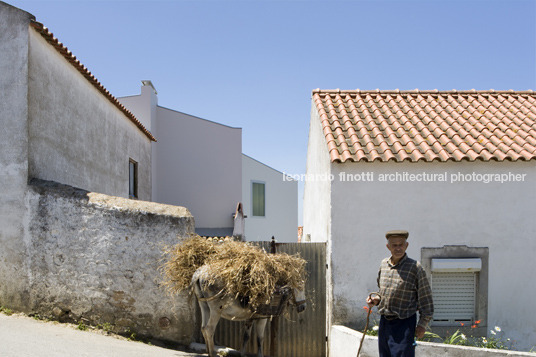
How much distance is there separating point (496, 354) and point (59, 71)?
877 cm

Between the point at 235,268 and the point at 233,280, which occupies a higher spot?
the point at 235,268

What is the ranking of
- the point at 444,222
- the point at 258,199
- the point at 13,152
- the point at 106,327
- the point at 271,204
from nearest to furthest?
the point at 106,327, the point at 13,152, the point at 444,222, the point at 258,199, the point at 271,204

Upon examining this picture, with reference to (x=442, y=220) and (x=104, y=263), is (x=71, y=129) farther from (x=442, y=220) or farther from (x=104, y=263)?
(x=442, y=220)

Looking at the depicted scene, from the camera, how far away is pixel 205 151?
1775 centimetres

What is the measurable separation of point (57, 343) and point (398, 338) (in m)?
4.42

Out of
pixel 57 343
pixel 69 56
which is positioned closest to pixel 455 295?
pixel 57 343

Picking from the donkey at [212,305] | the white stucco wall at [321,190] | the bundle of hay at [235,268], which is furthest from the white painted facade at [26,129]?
the white stucco wall at [321,190]

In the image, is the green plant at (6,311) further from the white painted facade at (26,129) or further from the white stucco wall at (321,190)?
the white stucco wall at (321,190)

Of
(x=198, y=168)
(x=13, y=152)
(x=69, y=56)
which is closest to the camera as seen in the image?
(x=13, y=152)

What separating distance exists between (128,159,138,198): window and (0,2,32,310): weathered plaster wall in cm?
654

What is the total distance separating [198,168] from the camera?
57.8 ft

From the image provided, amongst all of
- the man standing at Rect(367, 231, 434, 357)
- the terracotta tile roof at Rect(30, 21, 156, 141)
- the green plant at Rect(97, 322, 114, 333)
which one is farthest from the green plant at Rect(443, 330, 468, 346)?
the terracotta tile roof at Rect(30, 21, 156, 141)

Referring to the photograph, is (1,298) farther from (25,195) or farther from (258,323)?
(258,323)

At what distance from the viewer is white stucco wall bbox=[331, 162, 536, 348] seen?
291 inches
